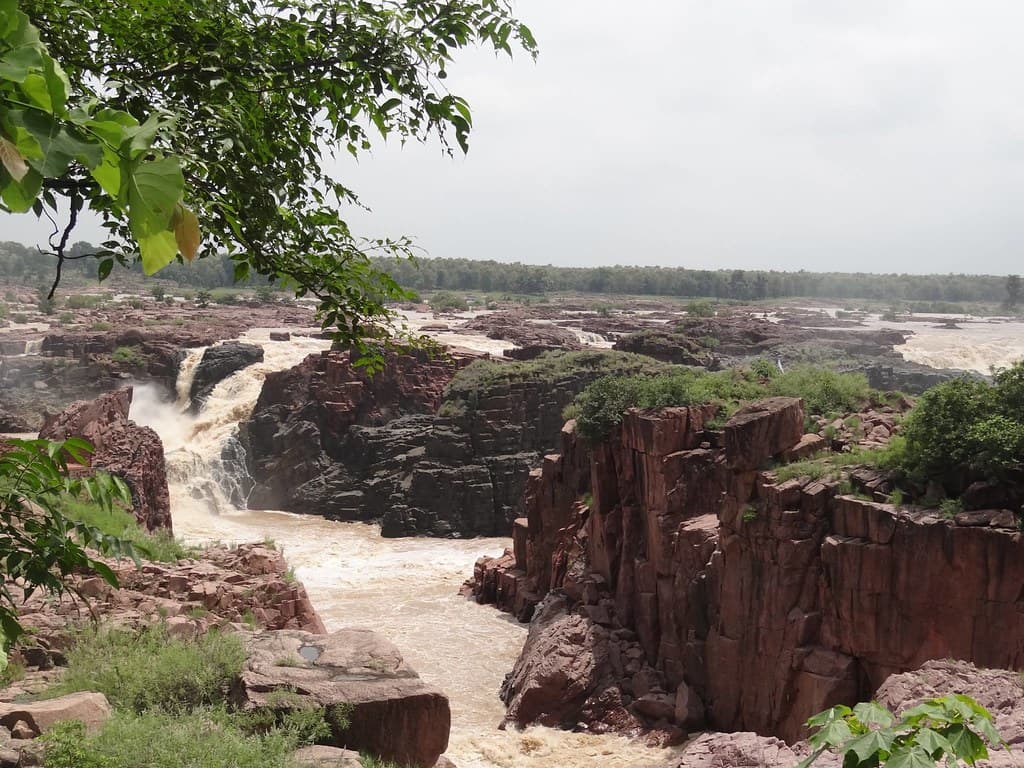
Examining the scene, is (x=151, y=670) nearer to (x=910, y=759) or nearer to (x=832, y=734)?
(x=832, y=734)

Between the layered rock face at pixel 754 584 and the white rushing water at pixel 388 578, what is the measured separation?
1073mm

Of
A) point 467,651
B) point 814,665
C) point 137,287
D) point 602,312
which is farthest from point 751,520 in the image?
point 137,287

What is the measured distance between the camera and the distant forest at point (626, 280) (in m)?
58.5

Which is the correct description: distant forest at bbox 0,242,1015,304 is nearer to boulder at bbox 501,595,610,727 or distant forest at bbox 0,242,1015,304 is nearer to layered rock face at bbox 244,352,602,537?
layered rock face at bbox 244,352,602,537

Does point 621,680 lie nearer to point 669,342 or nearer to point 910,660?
point 910,660

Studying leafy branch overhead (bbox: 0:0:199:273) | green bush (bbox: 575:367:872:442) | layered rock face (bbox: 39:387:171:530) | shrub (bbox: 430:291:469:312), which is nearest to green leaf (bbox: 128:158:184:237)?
leafy branch overhead (bbox: 0:0:199:273)

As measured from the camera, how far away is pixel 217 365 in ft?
134

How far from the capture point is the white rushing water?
13891 mm

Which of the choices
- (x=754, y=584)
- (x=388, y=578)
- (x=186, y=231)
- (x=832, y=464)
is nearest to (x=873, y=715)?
(x=186, y=231)

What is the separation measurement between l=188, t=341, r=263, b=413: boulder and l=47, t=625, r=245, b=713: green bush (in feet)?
111

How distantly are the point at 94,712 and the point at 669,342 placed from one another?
37.7 m

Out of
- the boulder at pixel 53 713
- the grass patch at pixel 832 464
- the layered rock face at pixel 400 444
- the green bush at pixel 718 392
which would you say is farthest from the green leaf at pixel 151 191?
the layered rock face at pixel 400 444

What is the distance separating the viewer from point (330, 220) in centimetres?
525

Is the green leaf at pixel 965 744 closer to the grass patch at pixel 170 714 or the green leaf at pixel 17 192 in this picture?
the green leaf at pixel 17 192
